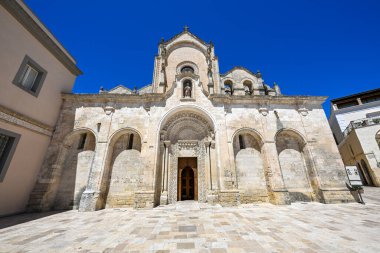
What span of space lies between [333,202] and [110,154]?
1380 centimetres

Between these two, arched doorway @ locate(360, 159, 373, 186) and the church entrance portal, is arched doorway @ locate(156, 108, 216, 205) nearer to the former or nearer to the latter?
the church entrance portal

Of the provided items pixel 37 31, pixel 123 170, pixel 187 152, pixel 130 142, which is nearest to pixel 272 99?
pixel 187 152

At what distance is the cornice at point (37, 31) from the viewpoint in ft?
24.1

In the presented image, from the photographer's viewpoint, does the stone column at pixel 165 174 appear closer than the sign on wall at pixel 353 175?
No

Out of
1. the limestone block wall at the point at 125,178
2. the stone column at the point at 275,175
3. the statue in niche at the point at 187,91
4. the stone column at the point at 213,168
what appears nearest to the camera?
the stone column at the point at 275,175

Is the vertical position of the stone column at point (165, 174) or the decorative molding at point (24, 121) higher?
the decorative molding at point (24, 121)

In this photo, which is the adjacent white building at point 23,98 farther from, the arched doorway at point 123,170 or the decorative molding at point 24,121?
the arched doorway at point 123,170

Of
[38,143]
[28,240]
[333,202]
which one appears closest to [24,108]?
[38,143]

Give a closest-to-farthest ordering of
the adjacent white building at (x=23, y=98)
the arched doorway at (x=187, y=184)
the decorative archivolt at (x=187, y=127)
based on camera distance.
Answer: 1. the adjacent white building at (x=23, y=98)
2. the arched doorway at (x=187, y=184)
3. the decorative archivolt at (x=187, y=127)

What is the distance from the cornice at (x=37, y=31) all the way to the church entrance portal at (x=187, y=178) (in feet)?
34.9

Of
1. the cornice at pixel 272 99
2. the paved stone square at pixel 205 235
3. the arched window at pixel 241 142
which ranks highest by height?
the cornice at pixel 272 99

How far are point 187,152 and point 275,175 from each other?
5.79 meters

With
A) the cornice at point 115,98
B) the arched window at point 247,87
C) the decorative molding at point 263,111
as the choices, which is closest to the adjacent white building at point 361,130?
the arched window at point 247,87

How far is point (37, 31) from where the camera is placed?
8469 mm
